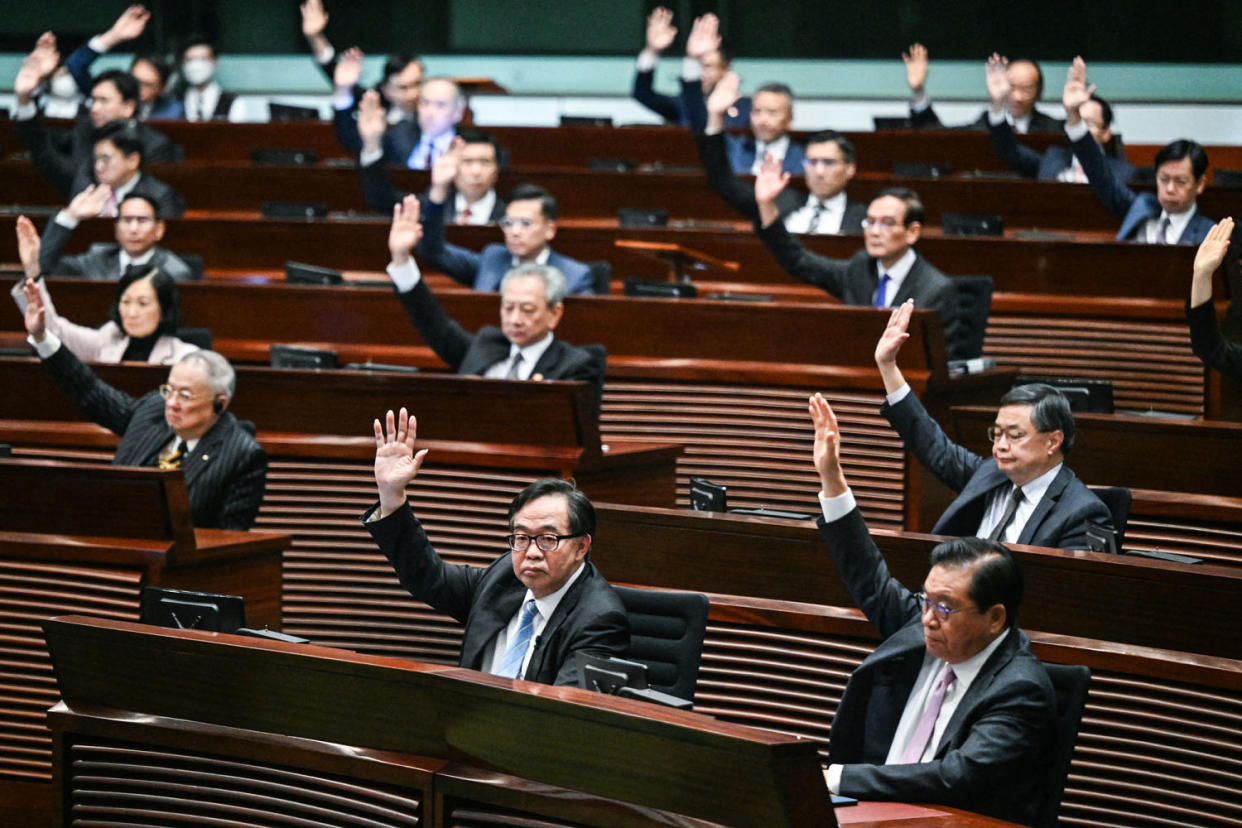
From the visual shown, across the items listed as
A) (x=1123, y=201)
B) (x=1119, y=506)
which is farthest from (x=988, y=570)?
(x=1123, y=201)

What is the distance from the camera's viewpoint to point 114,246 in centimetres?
495

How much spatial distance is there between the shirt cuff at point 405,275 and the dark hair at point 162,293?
1.77 feet

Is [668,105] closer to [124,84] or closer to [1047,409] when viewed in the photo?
[124,84]

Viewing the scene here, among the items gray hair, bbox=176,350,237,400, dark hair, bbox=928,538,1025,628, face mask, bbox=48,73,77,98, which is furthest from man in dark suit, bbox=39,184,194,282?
dark hair, bbox=928,538,1025,628

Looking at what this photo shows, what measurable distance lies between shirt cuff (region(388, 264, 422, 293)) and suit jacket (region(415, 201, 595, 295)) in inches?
22.6

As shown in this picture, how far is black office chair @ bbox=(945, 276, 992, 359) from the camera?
14.1ft

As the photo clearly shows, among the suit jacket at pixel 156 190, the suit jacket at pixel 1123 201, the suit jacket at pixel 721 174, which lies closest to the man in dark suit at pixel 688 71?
the suit jacket at pixel 721 174

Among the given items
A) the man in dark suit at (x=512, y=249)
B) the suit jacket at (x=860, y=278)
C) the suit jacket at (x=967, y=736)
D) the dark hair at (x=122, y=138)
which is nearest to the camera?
the suit jacket at (x=967, y=736)

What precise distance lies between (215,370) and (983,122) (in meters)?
3.98

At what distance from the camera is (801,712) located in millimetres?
2717

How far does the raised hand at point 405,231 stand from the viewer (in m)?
4.00

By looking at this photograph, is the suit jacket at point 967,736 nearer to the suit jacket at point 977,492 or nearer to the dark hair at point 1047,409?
the suit jacket at point 977,492

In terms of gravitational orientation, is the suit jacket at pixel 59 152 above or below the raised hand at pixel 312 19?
below

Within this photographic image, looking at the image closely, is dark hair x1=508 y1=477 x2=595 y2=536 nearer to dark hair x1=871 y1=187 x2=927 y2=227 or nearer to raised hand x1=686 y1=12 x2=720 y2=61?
dark hair x1=871 y1=187 x2=927 y2=227
